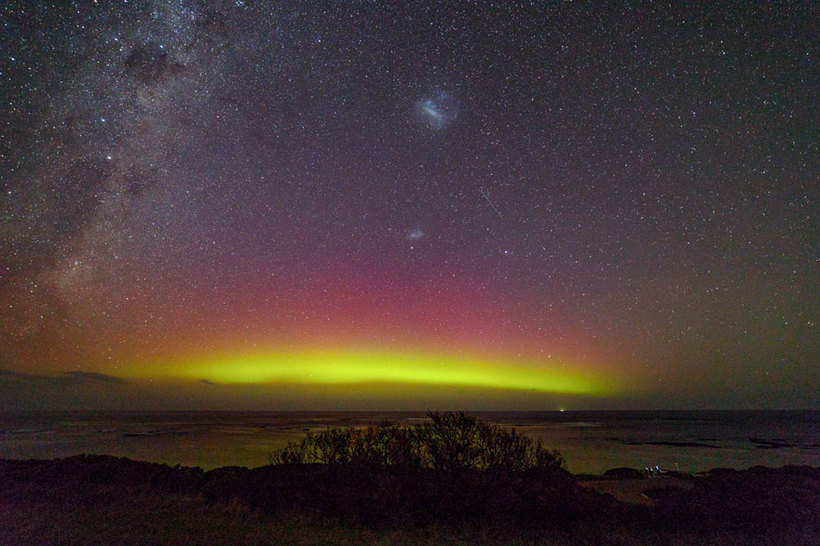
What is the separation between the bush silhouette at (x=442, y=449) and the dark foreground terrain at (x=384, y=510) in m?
1.12

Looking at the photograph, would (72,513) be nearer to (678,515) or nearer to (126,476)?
(126,476)

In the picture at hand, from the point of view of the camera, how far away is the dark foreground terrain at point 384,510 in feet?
33.7

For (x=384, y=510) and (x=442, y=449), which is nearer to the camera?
(x=384, y=510)

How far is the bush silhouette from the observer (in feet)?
50.7

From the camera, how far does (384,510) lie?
11984mm

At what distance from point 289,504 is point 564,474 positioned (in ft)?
24.3

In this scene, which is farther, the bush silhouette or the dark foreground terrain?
the bush silhouette

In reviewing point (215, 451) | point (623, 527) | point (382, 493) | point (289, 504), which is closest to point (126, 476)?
point (289, 504)

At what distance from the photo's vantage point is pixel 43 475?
52.6 ft

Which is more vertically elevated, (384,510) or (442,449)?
(442,449)

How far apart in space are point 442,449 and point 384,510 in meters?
3.90

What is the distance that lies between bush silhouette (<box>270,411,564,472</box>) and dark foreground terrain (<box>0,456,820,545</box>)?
112cm

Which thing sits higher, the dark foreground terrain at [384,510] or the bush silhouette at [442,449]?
the bush silhouette at [442,449]

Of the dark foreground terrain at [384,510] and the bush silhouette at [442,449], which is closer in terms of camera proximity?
the dark foreground terrain at [384,510]
